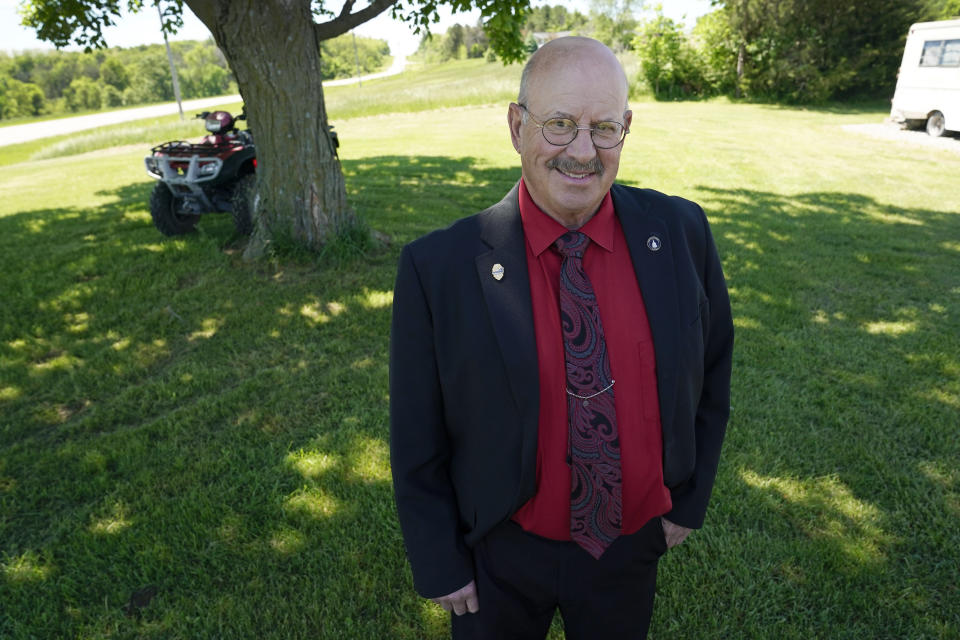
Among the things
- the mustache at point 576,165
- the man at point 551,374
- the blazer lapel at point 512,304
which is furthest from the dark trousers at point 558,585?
the mustache at point 576,165

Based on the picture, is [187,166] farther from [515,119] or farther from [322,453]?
[515,119]

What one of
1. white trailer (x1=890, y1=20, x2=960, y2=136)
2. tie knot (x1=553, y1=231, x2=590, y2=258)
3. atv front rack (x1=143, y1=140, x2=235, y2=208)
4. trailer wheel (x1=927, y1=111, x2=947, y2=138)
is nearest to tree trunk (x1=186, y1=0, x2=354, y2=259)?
atv front rack (x1=143, y1=140, x2=235, y2=208)

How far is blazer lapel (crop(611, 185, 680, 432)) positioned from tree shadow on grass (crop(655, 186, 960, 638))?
5.43ft

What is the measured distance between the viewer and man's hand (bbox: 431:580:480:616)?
1607 millimetres

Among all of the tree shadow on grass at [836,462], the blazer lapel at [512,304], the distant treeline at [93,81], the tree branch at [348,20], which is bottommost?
the tree shadow on grass at [836,462]

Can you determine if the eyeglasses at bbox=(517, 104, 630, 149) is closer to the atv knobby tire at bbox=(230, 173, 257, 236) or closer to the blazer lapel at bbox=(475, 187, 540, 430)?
the blazer lapel at bbox=(475, 187, 540, 430)

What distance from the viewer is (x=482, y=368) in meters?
1.46

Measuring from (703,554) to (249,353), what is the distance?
3761 mm

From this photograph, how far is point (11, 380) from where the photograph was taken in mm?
4613

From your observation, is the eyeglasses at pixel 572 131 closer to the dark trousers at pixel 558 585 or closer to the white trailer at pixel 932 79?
the dark trousers at pixel 558 585

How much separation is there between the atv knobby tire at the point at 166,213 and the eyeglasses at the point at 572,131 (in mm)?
7297

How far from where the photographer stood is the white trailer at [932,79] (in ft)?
50.7

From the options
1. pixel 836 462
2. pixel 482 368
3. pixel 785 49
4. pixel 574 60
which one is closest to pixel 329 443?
pixel 482 368

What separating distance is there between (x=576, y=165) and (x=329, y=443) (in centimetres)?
285
